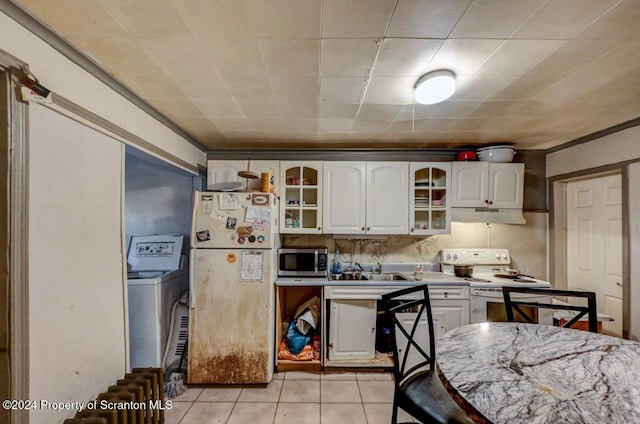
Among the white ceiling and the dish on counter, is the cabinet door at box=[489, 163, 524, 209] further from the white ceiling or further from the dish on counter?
the dish on counter

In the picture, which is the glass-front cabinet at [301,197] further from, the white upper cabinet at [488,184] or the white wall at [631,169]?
the white wall at [631,169]

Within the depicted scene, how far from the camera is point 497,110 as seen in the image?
217 centimetres

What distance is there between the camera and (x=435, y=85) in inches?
65.8

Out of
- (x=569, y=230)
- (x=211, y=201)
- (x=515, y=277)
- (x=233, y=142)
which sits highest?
(x=233, y=142)

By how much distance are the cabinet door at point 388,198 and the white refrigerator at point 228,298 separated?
1.24 metres

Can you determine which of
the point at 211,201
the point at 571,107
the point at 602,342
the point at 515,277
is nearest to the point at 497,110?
the point at 571,107

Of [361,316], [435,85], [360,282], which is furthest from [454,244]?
[435,85]

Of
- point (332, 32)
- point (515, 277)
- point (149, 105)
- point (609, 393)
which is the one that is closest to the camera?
point (609, 393)

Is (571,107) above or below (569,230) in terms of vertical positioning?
above

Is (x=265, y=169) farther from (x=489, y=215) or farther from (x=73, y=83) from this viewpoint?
A: (x=489, y=215)

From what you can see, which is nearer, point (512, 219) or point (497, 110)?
point (497, 110)

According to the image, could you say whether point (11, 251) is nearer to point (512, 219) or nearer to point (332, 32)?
point (332, 32)

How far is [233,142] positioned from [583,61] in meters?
2.82

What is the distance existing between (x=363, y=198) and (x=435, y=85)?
1516mm
